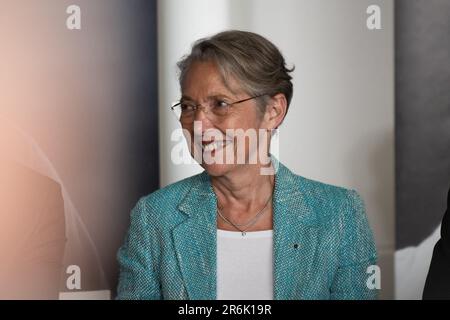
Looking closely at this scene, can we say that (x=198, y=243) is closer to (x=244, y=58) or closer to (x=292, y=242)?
(x=292, y=242)

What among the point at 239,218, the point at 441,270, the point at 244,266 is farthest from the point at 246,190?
the point at 441,270

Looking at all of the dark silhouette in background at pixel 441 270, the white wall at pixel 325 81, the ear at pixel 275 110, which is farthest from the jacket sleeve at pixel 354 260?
the white wall at pixel 325 81

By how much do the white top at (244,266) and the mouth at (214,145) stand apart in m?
0.20

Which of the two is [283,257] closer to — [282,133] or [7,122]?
[282,133]

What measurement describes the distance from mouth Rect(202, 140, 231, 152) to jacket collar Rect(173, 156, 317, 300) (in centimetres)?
13

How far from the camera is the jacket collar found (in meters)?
1.45

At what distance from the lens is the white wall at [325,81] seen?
6.53 ft

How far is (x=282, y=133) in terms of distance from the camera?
2.04 meters

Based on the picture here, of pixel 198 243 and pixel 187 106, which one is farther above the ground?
pixel 187 106

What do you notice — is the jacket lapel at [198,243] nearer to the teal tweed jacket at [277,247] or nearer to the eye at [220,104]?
the teal tweed jacket at [277,247]

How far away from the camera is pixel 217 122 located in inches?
56.7

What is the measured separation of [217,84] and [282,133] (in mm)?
651

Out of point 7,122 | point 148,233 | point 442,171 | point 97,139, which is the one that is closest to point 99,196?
point 97,139

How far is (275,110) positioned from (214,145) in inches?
7.0
